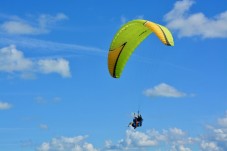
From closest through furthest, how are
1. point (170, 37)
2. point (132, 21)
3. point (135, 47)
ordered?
point (170, 37) → point (132, 21) → point (135, 47)

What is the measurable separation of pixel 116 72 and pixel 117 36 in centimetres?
370

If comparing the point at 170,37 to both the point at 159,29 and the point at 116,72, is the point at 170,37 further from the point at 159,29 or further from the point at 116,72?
the point at 116,72

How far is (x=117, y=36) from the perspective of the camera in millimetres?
58688

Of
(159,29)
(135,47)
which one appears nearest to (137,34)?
(135,47)

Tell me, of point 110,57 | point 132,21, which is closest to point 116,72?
point 110,57

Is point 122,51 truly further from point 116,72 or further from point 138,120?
point 138,120

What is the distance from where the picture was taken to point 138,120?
60.6m

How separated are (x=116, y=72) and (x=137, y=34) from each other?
4.08 meters

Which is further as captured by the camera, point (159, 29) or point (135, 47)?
point (135, 47)

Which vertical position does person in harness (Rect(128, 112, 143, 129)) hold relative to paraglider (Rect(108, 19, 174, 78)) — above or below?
below

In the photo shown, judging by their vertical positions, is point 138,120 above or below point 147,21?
below

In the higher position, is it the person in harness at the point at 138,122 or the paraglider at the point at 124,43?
the paraglider at the point at 124,43

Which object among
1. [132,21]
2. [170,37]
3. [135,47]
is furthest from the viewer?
[135,47]

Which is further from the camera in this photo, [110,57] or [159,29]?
[110,57]
